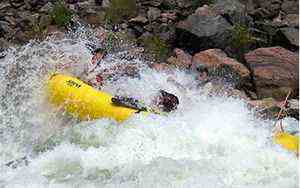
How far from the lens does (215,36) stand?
36.3ft

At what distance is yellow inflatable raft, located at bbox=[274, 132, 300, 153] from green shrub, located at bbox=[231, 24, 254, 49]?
12.2 ft

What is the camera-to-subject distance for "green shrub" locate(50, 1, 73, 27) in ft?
40.1

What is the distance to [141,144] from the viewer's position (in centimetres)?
723

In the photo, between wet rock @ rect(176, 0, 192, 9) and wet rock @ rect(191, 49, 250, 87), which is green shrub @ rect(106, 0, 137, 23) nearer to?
wet rock @ rect(176, 0, 192, 9)

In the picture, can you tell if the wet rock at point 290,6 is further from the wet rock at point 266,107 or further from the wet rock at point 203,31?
the wet rock at point 266,107

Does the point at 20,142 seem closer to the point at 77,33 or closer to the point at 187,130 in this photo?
the point at 187,130

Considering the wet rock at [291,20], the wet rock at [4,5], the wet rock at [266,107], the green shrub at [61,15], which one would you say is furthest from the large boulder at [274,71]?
the wet rock at [4,5]

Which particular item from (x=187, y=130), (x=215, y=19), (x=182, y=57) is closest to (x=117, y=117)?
(x=187, y=130)

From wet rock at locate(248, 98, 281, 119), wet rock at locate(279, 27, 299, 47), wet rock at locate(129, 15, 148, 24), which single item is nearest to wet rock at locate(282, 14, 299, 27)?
wet rock at locate(279, 27, 299, 47)

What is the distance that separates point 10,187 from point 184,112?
8.70 feet

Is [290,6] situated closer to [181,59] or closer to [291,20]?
[291,20]

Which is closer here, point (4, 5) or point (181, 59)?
point (181, 59)

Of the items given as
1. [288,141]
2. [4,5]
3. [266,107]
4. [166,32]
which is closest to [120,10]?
[166,32]

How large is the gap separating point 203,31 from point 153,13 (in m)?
1.60
